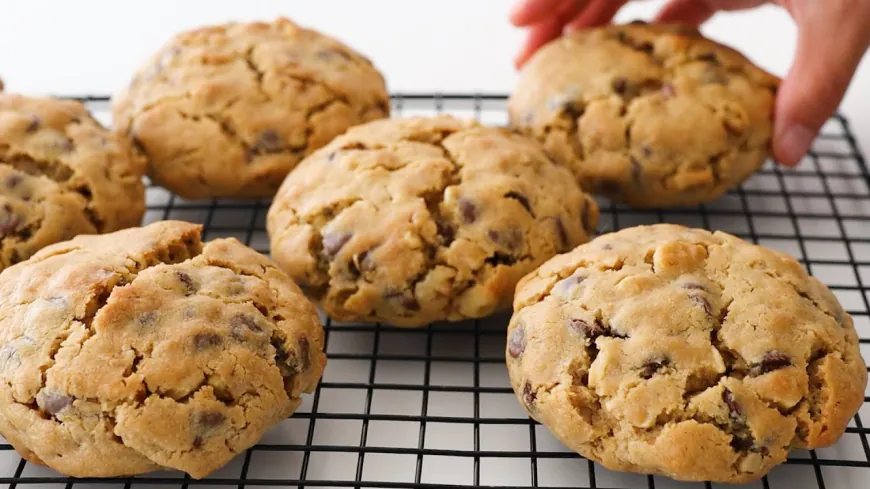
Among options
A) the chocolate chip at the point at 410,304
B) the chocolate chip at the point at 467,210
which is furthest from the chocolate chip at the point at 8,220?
the chocolate chip at the point at 467,210

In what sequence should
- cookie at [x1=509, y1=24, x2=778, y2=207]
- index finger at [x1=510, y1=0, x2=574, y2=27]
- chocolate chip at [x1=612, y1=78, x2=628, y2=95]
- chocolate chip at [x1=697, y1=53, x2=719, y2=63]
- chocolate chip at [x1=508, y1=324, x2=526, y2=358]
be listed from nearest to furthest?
1. chocolate chip at [x1=508, y1=324, x2=526, y2=358]
2. cookie at [x1=509, y1=24, x2=778, y2=207]
3. chocolate chip at [x1=612, y1=78, x2=628, y2=95]
4. chocolate chip at [x1=697, y1=53, x2=719, y2=63]
5. index finger at [x1=510, y1=0, x2=574, y2=27]

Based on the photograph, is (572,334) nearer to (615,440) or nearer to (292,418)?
(615,440)

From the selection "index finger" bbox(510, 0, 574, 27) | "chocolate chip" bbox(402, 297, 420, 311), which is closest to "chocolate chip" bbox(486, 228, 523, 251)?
"chocolate chip" bbox(402, 297, 420, 311)

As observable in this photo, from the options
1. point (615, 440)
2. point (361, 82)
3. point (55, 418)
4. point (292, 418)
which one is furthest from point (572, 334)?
point (361, 82)

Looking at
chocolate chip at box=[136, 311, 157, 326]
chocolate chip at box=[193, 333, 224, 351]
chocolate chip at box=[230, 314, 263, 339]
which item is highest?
chocolate chip at box=[136, 311, 157, 326]

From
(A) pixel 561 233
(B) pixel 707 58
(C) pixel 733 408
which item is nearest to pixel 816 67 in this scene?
(B) pixel 707 58

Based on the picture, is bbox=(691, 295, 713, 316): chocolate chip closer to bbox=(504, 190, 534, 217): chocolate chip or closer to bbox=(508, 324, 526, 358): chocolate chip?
bbox=(508, 324, 526, 358): chocolate chip
